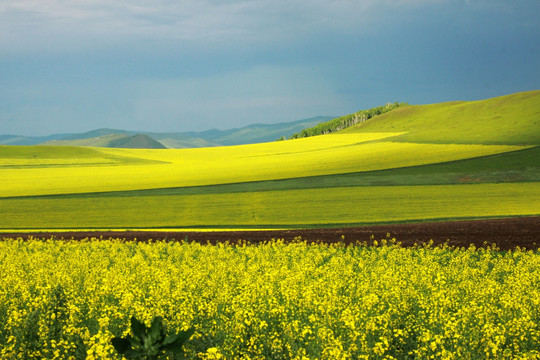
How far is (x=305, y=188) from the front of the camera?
52.3 meters

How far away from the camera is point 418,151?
76875 mm

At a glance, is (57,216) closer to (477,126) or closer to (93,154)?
(93,154)

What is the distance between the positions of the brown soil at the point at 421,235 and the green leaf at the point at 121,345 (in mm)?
22102

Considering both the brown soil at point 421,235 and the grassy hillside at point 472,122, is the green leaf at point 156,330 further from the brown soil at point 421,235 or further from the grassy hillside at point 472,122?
the grassy hillside at point 472,122

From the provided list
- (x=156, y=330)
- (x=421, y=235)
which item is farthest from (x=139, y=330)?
(x=421, y=235)

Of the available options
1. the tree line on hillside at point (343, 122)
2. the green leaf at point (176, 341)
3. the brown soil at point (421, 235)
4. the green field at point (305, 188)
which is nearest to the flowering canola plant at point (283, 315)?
the green leaf at point (176, 341)

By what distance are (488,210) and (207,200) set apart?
81.4 feet

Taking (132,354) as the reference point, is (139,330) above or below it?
above

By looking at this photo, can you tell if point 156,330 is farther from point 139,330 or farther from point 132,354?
point 132,354

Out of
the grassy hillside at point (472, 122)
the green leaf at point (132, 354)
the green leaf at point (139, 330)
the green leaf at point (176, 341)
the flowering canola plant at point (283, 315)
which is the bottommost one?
the flowering canola plant at point (283, 315)

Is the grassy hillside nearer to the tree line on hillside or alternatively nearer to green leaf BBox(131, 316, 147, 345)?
the tree line on hillside

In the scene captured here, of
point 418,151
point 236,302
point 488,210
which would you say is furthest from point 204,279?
point 418,151

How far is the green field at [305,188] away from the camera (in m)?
41.4

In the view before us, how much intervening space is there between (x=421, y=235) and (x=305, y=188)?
969 inches
